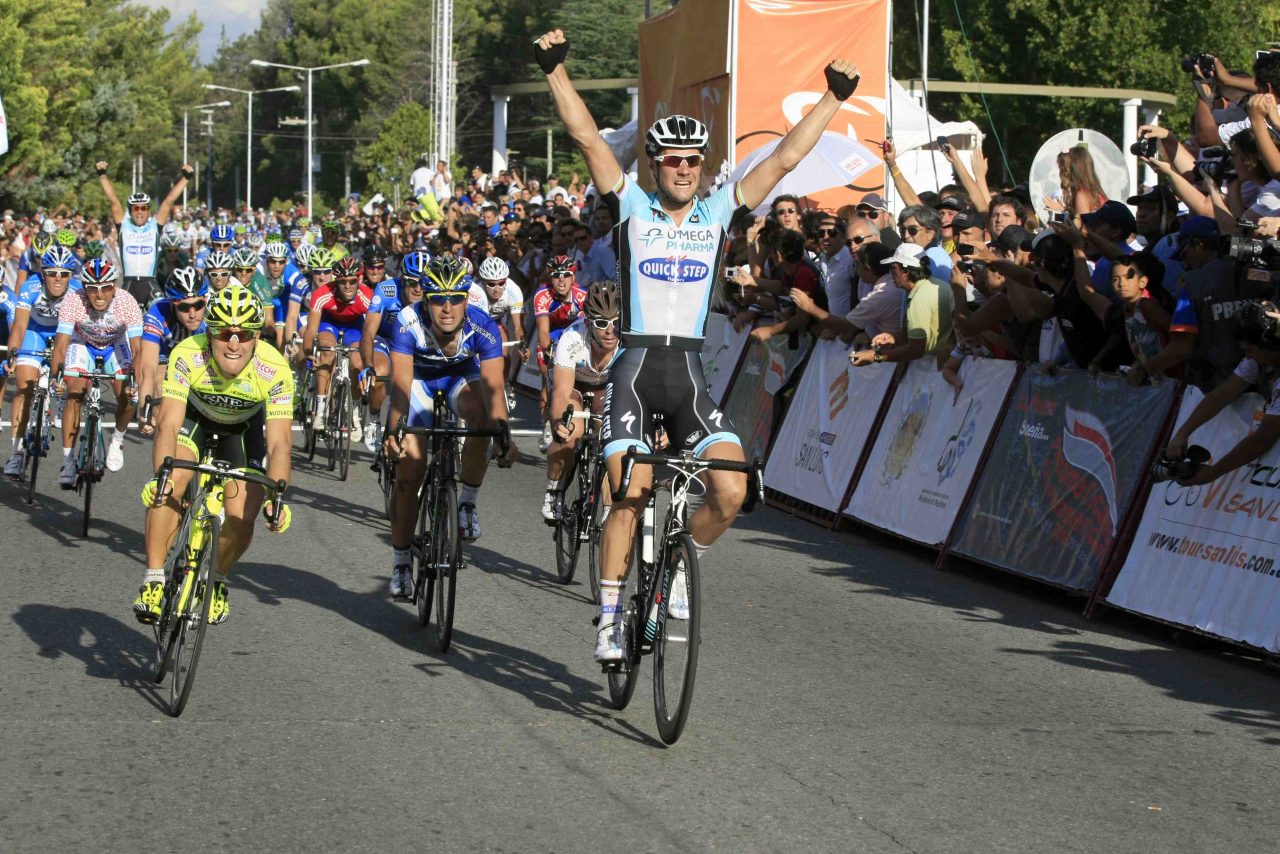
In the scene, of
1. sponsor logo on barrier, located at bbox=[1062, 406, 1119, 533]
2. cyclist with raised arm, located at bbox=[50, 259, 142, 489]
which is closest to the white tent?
sponsor logo on barrier, located at bbox=[1062, 406, 1119, 533]

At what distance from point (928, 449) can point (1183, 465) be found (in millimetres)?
3416

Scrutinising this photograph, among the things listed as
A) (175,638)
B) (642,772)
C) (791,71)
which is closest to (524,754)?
(642,772)

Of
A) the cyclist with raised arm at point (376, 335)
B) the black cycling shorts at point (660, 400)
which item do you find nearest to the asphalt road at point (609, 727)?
the black cycling shorts at point (660, 400)

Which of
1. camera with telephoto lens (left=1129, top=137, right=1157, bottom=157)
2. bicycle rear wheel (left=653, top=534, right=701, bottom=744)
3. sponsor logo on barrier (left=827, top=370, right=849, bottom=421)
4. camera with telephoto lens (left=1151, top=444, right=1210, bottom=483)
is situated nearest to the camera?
bicycle rear wheel (left=653, top=534, right=701, bottom=744)

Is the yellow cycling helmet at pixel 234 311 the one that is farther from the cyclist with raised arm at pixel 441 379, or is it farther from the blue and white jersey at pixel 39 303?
the blue and white jersey at pixel 39 303

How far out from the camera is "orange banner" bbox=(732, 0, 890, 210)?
20.0 m

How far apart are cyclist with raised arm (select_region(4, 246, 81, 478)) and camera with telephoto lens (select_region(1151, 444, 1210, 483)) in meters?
8.45

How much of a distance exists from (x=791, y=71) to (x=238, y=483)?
13.6m

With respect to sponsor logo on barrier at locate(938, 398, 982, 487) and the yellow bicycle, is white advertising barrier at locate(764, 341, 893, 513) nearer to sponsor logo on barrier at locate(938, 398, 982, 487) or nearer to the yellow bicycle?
sponsor logo on barrier at locate(938, 398, 982, 487)

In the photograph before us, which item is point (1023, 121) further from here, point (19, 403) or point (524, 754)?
point (524, 754)

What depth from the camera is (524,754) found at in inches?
264

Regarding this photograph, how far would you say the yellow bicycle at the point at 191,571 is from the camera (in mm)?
7332

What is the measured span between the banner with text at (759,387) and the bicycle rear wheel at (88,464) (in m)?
5.63

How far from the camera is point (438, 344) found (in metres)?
10.0
